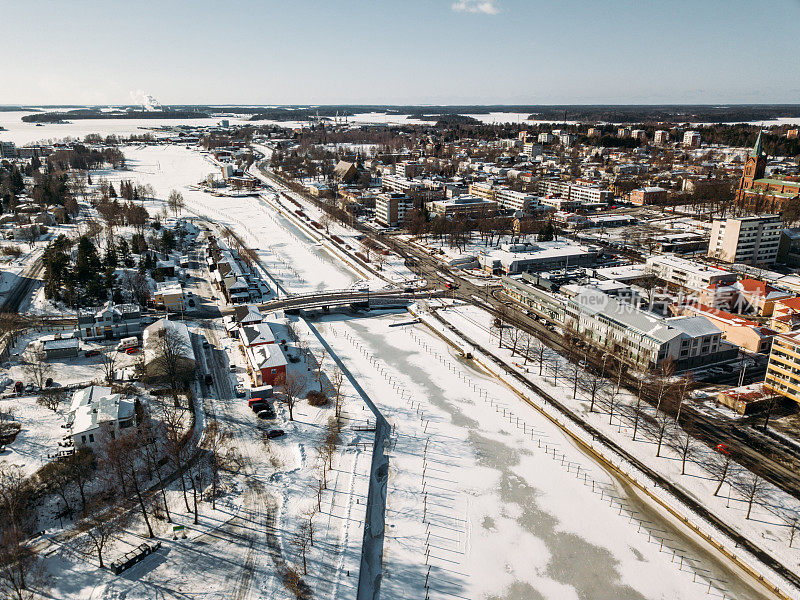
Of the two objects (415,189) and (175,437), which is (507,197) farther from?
(175,437)

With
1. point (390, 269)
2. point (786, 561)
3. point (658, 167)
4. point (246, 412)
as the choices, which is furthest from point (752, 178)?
point (246, 412)

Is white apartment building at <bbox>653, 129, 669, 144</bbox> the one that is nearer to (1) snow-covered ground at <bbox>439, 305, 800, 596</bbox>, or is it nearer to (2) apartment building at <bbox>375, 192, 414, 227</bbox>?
A: (2) apartment building at <bbox>375, 192, 414, 227</bbox>

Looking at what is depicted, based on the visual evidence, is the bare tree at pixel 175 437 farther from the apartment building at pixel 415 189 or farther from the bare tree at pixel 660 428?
the apartment building at pixel 415 189

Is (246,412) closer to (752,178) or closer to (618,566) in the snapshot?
(618,566)

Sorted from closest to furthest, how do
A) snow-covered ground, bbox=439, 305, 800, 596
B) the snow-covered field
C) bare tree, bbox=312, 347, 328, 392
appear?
the snow-covered field
snow-covered ground, bbox=439, 305, 800, 596
bare tree, bbox=312, 347, 328, 392

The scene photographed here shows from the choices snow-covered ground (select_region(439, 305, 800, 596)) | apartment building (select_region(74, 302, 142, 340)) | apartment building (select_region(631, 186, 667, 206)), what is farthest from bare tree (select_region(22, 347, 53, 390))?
apartment building (select_region(631, 186, 667, 206))

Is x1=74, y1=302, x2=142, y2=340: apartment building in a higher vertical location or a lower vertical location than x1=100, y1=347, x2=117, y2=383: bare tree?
higher
